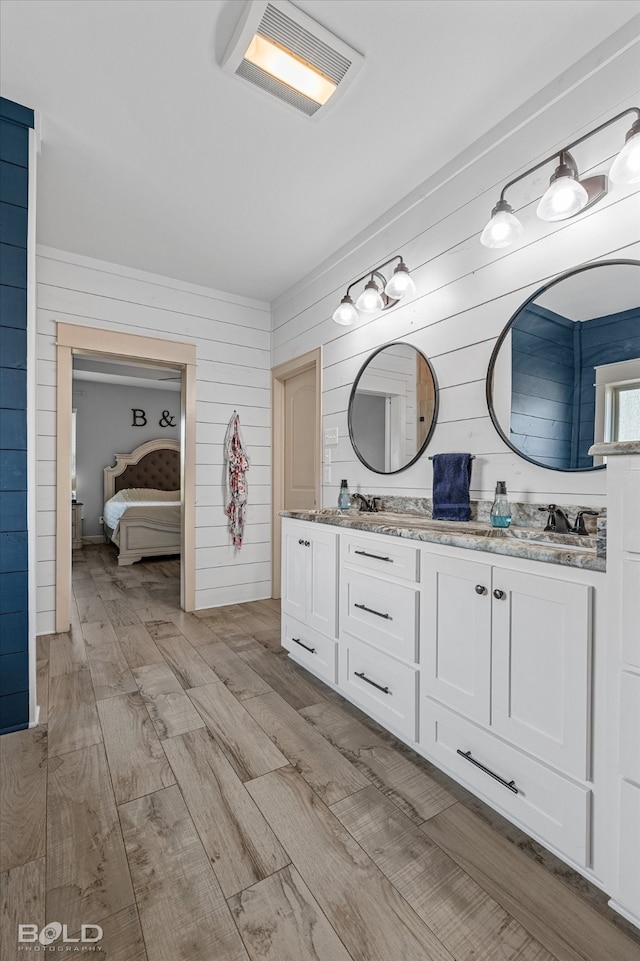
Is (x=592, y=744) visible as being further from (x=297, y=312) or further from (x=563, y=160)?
(x=297, y=312)

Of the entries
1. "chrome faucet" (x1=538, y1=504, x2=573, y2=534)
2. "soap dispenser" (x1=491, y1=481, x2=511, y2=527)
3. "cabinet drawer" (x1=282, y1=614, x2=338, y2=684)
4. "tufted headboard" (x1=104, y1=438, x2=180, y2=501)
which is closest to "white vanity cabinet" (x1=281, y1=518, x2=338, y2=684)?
"cabinet drawer" (x1=282, y1=614, x2=338, y2=684)

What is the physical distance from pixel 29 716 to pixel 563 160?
3.04m

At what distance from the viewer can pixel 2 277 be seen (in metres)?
1.86

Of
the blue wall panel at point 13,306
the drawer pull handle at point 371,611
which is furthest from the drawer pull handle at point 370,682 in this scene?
the blue wall panel at point 13,306

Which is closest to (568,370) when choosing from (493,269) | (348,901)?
(493,269)

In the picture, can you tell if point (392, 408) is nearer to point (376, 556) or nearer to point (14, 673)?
point (376, 556)

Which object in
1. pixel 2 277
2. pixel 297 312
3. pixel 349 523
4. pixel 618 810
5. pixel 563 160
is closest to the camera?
pixel 618 810

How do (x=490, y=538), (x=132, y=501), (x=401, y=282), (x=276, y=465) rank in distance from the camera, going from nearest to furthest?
(x=490, y=538), (x=401, y=282), (x=276, y=465), (x=132, y=501)

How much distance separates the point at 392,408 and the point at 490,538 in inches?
48.8

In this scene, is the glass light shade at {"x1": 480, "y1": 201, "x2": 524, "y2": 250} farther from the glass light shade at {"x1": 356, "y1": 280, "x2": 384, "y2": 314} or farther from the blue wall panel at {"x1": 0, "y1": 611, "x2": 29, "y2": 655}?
the blue wall panel at {"x1": 0, "y1": 611, "x2": 29, "y2": 655}

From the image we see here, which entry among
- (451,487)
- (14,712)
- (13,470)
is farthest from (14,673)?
(451,487)

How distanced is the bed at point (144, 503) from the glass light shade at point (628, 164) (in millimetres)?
5227

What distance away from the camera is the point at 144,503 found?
5.75 m

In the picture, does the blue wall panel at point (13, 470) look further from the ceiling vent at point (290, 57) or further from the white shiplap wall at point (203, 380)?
the ceiling vent at point (290, 57)
